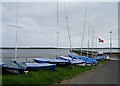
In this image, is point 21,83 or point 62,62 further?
point 62,62

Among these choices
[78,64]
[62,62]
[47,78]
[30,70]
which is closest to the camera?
[47,78]

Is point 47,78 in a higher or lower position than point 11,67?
lower

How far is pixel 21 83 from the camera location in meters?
9.09

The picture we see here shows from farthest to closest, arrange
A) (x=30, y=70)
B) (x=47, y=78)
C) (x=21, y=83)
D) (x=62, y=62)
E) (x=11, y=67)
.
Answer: (x=62, y=62), (x=30, y=70), (x=11, y=67), (x=47, y=78), (x=21, y=83)

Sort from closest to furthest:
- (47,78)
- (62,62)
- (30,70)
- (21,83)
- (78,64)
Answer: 1. (21,83)
2. (47,78)
3. (30,70)
4. (62,62)
5. (78,64)

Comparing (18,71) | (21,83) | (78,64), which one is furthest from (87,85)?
(78,64)

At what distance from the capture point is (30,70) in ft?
44.4

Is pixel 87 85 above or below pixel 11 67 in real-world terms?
below

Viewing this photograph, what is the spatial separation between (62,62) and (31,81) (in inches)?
343

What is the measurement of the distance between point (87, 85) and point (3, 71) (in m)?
9.22

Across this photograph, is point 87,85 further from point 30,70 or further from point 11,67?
point 11,67

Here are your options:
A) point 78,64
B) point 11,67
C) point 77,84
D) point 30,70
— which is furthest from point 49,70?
point 78,64

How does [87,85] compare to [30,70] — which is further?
[30,70]

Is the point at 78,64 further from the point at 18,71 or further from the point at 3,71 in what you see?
the point at 3,71
